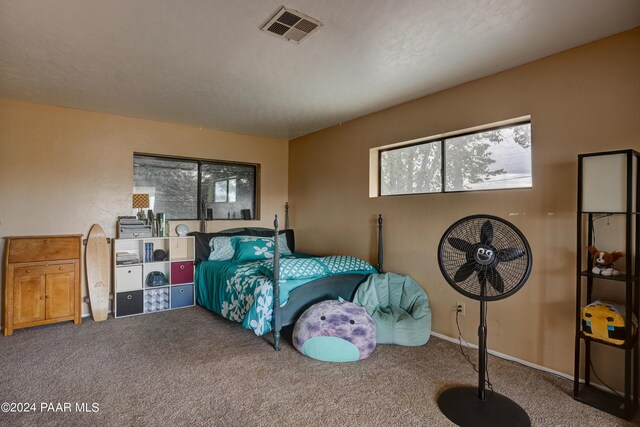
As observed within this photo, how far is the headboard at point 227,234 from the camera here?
429 cm

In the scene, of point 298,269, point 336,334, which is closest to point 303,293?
point 298,269

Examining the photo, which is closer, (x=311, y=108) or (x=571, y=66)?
(x=571, y=66)

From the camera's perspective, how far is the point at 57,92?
10.4 feet

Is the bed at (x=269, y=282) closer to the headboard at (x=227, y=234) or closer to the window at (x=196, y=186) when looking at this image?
the headboard at (x=227, y=234)

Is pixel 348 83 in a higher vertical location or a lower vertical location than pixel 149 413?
higher

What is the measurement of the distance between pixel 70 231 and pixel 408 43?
378 cm

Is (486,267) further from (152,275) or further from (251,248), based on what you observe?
(152,275)

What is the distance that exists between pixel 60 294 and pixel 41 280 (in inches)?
8.5

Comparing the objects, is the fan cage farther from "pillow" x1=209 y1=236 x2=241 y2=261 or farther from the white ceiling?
"pillow" x1=209 y1=236 x2=241 y2=261

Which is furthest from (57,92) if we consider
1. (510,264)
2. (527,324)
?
(527,324)

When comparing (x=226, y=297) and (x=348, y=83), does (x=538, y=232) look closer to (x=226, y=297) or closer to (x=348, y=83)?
(x=348, y=83)

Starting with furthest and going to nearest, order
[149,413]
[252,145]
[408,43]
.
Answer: [252,145]
[408,43]
[149,413]

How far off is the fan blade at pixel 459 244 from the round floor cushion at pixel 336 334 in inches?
39.7

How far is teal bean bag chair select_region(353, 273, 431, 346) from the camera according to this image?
2941 mm
